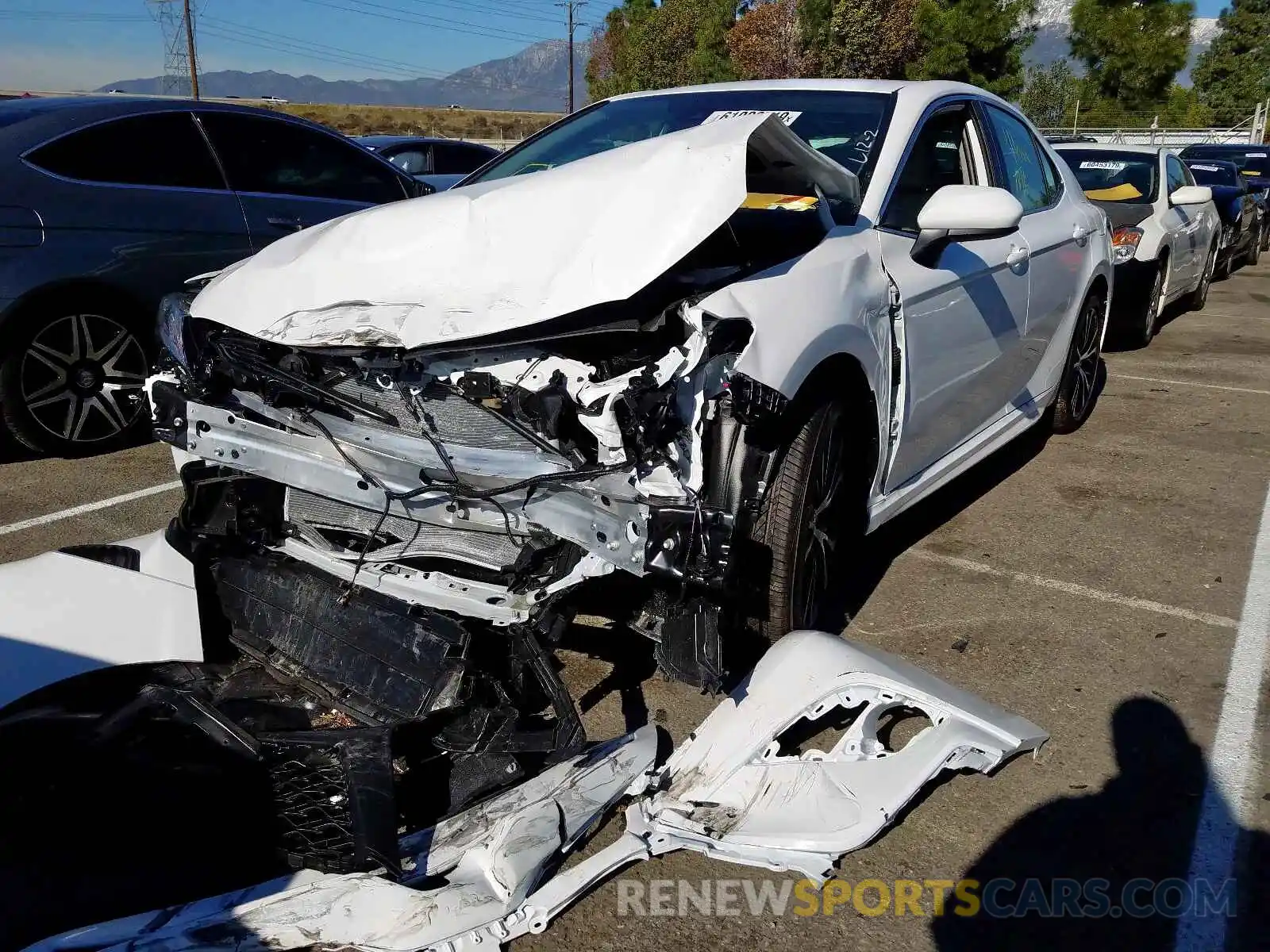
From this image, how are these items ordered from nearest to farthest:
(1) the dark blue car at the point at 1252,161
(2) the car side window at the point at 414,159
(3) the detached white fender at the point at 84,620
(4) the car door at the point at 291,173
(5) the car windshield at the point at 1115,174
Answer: (3) the detached white fender at the point at 84,620 → (4) the car door at the point at 291,173 → (5) the car windshield at the point at 1115,174 → (2) the car side window at the point at 414,159 → (1) the dark blue car at the point at 1252,161

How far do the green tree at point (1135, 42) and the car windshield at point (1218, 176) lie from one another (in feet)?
89.2

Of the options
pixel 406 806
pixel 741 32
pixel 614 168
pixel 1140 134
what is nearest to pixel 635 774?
pixel 406 806

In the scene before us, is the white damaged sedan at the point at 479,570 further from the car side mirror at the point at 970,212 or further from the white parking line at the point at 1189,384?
the white parking line at the point at 1189,384

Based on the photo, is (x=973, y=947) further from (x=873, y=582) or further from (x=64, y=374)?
(x=64, y=374)

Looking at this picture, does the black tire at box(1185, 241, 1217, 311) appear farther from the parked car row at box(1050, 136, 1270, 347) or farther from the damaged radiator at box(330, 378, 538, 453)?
the damaged radiator at box(330, 378, 538, 453)

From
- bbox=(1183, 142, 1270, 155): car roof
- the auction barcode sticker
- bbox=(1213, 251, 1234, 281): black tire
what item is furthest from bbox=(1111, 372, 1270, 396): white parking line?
bbox=(1183, 142, 1270, 155): car roof

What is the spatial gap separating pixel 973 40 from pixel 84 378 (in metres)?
36.2

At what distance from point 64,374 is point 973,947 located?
4.81 metres

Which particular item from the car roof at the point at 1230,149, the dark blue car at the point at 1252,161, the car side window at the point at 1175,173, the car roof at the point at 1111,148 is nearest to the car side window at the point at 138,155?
the car roof at the point at 1111,148

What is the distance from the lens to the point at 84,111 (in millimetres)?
5379

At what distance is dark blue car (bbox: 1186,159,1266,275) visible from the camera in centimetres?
1265

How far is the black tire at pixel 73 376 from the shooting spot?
16.4 feet

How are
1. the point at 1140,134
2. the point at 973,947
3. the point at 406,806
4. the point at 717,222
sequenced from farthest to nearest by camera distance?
the point at 1140,134
the point at 406,806
the point at 717,222
the point at 973,947

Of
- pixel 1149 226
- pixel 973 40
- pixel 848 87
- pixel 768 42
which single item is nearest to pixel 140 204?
pixel 848 87
